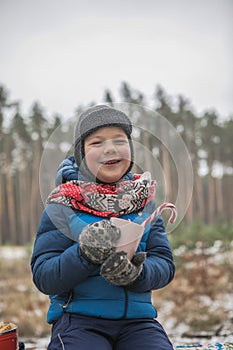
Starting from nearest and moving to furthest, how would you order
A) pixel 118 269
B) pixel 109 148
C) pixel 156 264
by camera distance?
1. pixel 118 269
2. pixel 109 148
3. pixel 156 264

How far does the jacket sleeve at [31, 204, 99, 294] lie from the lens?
1.00 metres

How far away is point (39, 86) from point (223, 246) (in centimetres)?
170

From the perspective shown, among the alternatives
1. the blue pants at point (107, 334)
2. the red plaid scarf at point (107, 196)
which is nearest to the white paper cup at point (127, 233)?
the red plaid scarf at point (107, 196)

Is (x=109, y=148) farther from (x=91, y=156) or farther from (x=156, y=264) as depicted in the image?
(x=156, y=264)

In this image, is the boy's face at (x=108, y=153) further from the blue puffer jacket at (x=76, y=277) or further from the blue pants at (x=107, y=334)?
the blue pants at (x=107, y=334)

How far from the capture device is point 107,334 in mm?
1073

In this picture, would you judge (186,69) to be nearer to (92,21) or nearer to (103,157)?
(92,21)

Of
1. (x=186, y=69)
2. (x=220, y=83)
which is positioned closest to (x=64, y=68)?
(x=186, y=69)

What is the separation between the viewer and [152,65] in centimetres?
309

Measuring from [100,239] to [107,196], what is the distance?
13cm

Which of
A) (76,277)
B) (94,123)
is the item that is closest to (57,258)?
(76,277)

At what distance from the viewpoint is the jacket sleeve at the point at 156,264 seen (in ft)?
3.47

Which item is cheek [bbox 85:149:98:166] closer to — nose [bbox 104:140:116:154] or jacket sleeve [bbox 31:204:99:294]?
nose [bbox 104:140:116:154]

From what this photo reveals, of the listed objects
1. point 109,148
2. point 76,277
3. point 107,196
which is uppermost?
point 109,148
